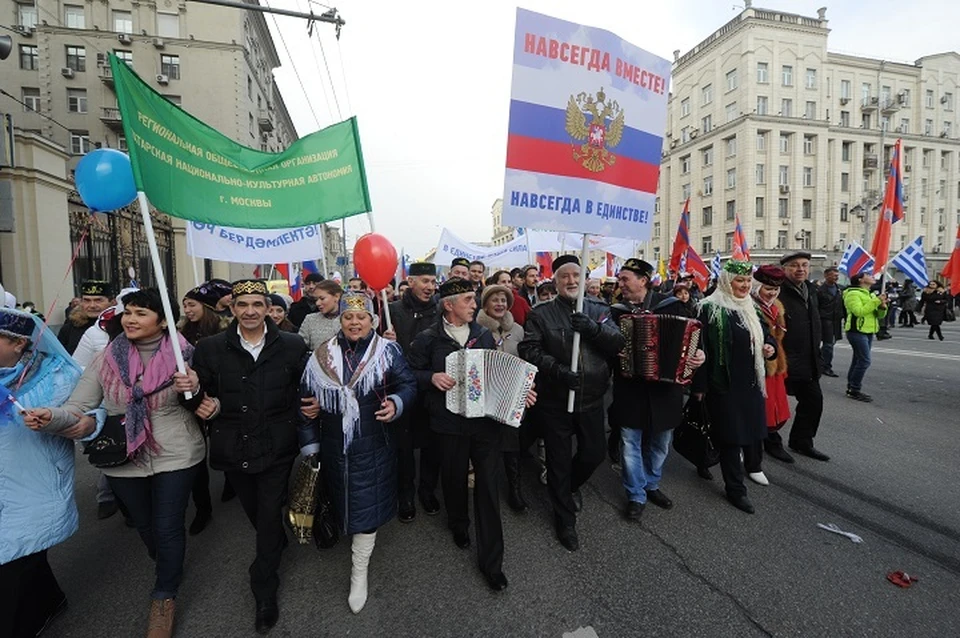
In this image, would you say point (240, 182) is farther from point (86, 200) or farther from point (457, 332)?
point (457, 332)

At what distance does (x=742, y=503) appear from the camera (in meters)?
3.74

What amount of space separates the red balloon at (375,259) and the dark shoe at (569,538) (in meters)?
2.51

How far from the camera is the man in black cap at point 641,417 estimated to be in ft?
11.9

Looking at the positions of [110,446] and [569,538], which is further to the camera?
[569,538]

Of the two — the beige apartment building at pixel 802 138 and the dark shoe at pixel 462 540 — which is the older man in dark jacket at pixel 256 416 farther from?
the beige apartment building at pixel 802 138

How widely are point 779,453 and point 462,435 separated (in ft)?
12.9

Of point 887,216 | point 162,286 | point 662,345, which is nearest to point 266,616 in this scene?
point 162,286

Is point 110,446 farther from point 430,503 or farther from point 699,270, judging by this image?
point 699,270

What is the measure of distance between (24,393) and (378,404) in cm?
179

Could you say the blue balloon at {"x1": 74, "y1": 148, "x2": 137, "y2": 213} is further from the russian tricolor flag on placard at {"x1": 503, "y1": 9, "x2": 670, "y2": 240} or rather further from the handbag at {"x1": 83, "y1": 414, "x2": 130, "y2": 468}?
the russian tricolor flag on placard at {"x1": 503, "y1": 9, "x2": 670, "y2": 240}

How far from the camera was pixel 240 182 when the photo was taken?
3367 millimetres

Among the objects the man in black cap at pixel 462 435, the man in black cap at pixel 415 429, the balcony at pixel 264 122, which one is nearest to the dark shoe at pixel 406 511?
the man in black cap at pixel 415 429

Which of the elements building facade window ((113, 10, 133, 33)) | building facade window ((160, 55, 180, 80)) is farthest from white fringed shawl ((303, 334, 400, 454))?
building facade window ((113, 10, 133, 33))

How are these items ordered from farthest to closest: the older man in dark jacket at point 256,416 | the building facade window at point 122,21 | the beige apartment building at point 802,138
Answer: the beige apartment building at point 802,138
the building facade window at point 122,21
the older man in dark jacket at point 256,416
